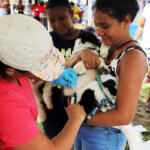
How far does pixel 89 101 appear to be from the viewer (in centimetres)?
101

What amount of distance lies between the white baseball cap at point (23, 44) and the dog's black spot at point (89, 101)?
1.19 ft

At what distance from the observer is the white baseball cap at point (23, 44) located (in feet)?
2.14

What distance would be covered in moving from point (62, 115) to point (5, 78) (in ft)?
2.46

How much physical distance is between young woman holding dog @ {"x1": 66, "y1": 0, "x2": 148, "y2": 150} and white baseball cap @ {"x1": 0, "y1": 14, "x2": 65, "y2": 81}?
39 centimetres

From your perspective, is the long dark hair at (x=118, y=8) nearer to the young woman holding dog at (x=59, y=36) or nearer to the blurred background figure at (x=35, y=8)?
the young woman holding dog at (x=59, y=36)

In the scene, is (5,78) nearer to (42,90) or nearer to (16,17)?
(16,17)

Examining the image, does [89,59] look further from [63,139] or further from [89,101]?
[63,139]

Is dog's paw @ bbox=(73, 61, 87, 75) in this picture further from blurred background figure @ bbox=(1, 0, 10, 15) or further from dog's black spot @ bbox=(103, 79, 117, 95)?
blurred background figure @ bbox=(1, 0, 10, 15)

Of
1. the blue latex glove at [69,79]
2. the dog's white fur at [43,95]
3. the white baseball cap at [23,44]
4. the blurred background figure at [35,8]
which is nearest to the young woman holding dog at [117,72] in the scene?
the blue latex glove at [69,79]

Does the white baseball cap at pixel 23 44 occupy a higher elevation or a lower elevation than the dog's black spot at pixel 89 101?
higher

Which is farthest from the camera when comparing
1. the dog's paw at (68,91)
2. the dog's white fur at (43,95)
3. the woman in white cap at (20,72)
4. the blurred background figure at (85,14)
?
→ the blurred background figure at (85,14)

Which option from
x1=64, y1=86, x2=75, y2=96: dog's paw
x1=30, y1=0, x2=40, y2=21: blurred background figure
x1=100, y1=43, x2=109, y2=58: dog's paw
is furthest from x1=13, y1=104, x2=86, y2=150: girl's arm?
x1=30, y1=0, x2=40, y2=21: blurred background figure

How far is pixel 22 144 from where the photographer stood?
2.19 ft

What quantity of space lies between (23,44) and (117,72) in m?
0.52
